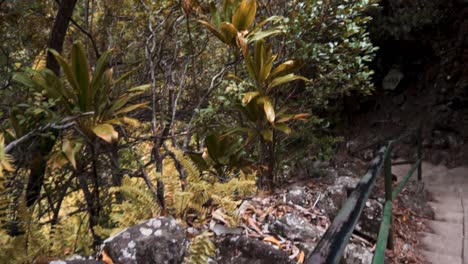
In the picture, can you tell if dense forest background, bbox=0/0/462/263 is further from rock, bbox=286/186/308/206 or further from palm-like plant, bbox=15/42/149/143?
rock, bbox=286/186/308/206

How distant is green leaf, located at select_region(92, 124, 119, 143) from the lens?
7.45 ft

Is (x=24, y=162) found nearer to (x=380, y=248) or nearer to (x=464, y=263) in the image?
(x=380, y=248)

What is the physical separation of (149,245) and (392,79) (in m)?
6.79

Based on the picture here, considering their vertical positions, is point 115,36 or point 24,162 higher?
point 115,36

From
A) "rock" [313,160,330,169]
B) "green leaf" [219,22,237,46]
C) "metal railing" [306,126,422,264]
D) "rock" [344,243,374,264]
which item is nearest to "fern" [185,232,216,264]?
"metal railing" [306,126,422,264]

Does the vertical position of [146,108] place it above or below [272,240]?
above

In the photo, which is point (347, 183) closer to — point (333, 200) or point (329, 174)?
point (333, 200)

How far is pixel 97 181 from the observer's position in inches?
110

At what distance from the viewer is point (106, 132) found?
2.32 m

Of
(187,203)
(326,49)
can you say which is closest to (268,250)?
(187,203)

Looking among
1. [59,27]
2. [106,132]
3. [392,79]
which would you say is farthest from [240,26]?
[392,79]

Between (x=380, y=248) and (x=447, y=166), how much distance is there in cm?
556

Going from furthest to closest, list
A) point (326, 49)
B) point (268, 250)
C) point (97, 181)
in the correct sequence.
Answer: point (326, 49), point (97, 181), point (268, 250)

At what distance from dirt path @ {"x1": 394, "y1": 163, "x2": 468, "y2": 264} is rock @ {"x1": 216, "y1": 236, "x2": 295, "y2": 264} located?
52.2 inches
